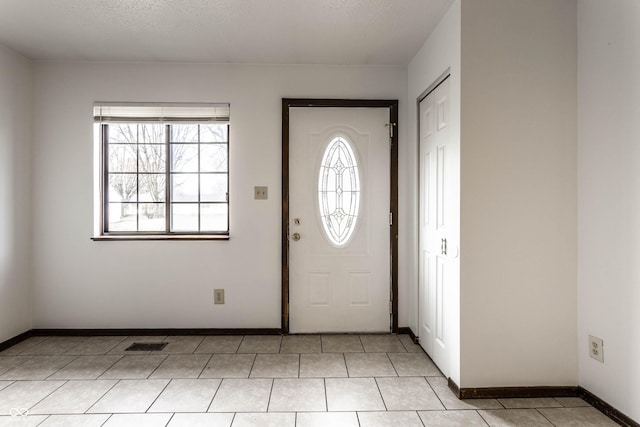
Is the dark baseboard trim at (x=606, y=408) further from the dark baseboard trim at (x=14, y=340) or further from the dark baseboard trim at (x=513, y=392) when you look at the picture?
the dark baseboard trim at (x=14, y=340)

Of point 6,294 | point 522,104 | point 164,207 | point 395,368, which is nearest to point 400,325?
point 395,368

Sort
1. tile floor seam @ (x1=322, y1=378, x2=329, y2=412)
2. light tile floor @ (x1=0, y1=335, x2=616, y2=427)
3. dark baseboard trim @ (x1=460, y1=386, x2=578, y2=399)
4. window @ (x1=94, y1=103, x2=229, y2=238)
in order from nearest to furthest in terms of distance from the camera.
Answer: light tile floor @ (x1=0, y1=335, x2=616, y2=427) → tile floor seam @ (x1=322, y1=378, x2=329, y2=412) → dark baseboard trim @ (x1=460, y1=386, x2=578, y2=399) → window @ (x1=94, y1=103, x2=229, y2=238)

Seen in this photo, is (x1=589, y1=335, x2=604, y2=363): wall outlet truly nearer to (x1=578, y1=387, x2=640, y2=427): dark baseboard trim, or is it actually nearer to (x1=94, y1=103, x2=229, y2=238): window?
(x1=578, y1=387, x2=640, y2=427): dark baseboard trim

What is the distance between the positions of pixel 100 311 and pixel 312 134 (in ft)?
8.11

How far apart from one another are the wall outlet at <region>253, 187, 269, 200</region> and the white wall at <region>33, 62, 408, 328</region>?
0.04 m

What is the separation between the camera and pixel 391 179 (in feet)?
12.4

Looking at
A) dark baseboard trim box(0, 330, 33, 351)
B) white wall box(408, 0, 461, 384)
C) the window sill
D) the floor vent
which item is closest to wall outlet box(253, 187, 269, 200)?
the window sill

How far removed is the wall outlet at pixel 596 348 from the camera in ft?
7.82

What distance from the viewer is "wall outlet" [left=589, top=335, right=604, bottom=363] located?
238 cm

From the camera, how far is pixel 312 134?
12.4ft

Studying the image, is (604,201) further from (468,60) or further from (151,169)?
(151,169)

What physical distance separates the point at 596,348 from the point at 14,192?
14.5 feet

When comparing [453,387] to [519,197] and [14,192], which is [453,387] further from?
[14,192]

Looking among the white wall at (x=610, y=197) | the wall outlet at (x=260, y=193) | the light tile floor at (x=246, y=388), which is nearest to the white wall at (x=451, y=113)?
the light tile floor at (x=246, y=388)
